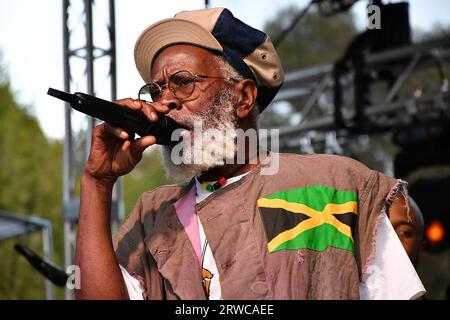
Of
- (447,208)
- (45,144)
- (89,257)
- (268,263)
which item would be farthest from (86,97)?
(45,144)

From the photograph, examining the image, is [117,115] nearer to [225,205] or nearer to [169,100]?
[169,100]

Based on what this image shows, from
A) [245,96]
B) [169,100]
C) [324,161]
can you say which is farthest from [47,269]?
[324,161]

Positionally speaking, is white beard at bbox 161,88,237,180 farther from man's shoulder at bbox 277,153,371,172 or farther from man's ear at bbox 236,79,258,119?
man's shoulder at bbox 277,153,371,172

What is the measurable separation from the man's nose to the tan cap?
185mm

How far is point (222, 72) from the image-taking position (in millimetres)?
2777

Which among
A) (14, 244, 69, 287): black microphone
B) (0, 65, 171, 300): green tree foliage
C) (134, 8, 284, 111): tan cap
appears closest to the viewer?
(134, 8, 284, 111): tan cap

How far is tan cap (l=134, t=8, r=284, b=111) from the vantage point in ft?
9.00

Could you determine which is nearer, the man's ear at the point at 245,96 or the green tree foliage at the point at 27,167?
the man's ear at the point at 245,96

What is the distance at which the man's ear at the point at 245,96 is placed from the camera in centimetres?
284

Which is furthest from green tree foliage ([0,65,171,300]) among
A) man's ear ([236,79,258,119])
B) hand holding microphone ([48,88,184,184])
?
hand holding microphone ([48,88,184,184])

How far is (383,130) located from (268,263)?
5.87 m

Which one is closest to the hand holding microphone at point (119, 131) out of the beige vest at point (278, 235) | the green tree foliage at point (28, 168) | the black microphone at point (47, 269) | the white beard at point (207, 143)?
the white beard at point (207, 143)

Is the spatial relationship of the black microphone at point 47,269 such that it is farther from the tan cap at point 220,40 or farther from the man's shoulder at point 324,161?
the man's shoulder at point 324,161
